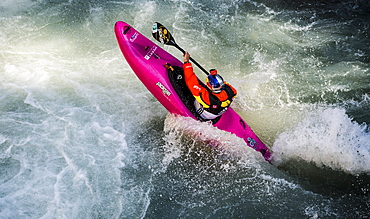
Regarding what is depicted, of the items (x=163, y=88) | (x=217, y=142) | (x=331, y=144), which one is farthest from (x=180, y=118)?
(x=331, y=144)

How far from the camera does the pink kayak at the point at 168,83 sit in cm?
482

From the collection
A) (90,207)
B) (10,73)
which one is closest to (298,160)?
(90,207)

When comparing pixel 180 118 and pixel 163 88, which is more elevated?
pixel 163 88

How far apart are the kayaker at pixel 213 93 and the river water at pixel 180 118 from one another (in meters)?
0.51

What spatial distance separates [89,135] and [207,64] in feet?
8.18

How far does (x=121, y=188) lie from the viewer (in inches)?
173

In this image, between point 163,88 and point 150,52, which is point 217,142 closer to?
point 163,88

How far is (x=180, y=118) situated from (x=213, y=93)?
83 cm

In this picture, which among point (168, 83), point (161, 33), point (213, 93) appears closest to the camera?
point (213, 93)

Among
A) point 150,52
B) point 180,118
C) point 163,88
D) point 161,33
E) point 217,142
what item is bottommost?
point 217,142

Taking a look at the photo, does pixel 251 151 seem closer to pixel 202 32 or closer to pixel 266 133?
pixel 266 133

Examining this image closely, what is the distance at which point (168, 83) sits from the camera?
16.0 ft

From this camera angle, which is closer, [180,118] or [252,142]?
[252,142]

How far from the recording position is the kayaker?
165 inches
